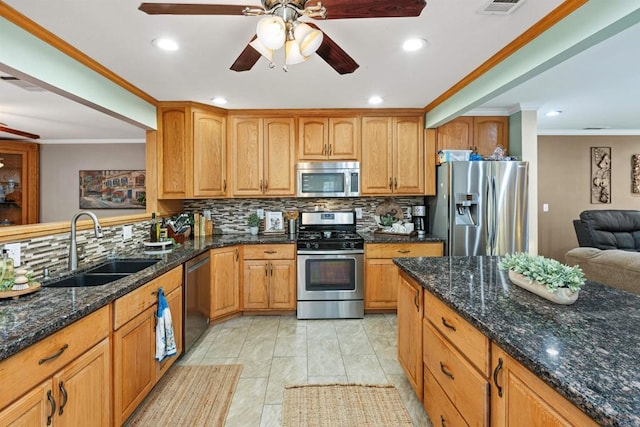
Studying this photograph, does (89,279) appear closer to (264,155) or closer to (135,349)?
(135,349)

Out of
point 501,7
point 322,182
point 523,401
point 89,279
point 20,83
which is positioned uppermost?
point 20,83

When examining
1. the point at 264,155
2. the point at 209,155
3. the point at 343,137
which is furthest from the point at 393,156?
the point at 209,155

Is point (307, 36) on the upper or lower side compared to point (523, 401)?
upper

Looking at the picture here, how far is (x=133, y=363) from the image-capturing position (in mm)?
1834

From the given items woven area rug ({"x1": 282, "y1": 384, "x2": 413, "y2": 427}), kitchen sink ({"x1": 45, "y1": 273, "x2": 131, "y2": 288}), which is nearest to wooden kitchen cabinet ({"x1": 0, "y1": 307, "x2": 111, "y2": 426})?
kitchen sink ({"x1": 45, "y1": 273, "x2": 131, "y2": 288})

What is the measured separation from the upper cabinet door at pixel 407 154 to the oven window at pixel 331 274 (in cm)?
110

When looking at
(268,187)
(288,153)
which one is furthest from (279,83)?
(268,187)

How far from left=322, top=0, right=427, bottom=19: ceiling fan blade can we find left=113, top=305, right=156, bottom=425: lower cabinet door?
6.35 ft

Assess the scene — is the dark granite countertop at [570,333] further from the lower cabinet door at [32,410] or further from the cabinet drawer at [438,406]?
the lower cabinet door at [32,410]

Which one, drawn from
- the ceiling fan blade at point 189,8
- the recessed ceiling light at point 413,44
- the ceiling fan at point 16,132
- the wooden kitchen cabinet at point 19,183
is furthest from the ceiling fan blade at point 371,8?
the wooden kitchen cabinet at point 19,183

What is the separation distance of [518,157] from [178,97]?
380 centimetres

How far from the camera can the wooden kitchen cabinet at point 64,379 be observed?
1076 mm

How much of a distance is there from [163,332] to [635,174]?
7036 mm

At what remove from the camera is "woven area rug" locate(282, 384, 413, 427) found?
6.19ft
